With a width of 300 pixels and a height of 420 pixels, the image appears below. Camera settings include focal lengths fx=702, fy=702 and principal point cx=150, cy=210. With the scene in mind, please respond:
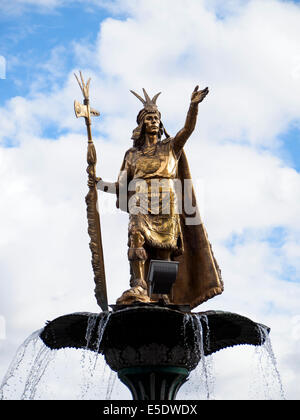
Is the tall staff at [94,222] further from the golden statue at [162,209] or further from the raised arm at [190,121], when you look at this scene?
→ the raised arm at [190,121]

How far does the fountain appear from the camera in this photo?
984 centimetres

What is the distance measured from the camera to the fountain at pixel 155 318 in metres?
9.84

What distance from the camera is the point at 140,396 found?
33.2 feet

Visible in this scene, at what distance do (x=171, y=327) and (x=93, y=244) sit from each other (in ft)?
8.79

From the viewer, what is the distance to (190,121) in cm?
1184

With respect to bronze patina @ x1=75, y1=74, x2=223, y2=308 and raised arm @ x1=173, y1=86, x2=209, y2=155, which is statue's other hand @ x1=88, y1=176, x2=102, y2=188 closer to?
bronze patina @ x1=75, y1=74, x2=223, y2=308

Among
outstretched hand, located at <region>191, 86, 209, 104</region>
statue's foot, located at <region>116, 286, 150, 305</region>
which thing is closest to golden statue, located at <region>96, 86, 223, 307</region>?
outstretched hand, located at <region>191, 86, 209, 104</region>

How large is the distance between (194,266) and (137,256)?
1473 millimetres

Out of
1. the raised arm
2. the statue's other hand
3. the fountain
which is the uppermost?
the raised arm

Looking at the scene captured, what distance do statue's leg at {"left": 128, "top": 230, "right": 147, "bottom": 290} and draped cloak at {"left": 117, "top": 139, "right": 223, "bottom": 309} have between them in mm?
937

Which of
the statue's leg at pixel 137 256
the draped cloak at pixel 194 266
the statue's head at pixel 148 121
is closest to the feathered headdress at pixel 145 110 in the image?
the statue's head at pixel 148 121

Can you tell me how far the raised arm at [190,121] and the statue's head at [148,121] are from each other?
47 cm
